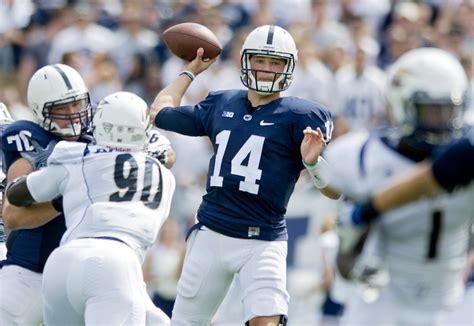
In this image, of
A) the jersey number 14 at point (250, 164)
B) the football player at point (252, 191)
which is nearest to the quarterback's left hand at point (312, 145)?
the football player at point (252, 191)

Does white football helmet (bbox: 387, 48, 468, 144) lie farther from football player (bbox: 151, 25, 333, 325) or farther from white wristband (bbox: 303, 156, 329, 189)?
football player (bbox: 151, 25, 333, 325)

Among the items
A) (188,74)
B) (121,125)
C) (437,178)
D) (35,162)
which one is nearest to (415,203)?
(437,178)

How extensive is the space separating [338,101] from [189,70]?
→ 16.1 ft

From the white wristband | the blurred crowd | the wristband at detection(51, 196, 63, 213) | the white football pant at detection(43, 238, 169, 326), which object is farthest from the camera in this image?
the blurred crowd

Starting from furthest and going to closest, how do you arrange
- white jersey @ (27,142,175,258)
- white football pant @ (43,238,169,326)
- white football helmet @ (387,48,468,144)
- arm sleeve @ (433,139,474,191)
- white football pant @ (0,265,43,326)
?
white football pant @ (0,265,43,326)
white jersey @ (27,142,175,258)
white football pant @ (43,238,169,326)
white football helmet @ (387,48,468,144)
arm sleeve @ (433,139,474,191)

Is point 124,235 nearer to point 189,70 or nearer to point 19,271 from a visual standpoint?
point 19,271

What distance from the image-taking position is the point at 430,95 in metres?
5.05

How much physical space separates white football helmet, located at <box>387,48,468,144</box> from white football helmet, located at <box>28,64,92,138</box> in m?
2.24

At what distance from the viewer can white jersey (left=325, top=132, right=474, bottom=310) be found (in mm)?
5113

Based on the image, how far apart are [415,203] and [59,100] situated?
250 centimetres

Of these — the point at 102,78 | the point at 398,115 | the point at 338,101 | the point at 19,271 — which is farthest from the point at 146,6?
the point at 398,115

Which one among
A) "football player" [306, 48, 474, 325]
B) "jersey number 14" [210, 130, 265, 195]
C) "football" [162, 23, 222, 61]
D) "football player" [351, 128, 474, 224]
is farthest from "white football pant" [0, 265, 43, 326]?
"football player" [351, 128, 474, 224]

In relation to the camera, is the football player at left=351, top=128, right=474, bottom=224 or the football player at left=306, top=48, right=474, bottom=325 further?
the football player at left=306, top=48, right=474, bottom=325

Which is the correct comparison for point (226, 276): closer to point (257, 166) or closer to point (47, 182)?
point (257, 166)
